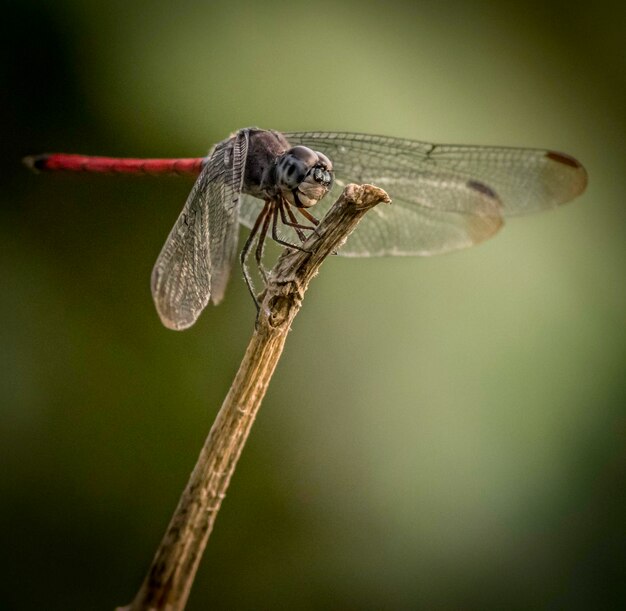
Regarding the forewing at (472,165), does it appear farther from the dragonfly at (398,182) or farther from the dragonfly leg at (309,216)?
the dragonfly leg at (309,216)

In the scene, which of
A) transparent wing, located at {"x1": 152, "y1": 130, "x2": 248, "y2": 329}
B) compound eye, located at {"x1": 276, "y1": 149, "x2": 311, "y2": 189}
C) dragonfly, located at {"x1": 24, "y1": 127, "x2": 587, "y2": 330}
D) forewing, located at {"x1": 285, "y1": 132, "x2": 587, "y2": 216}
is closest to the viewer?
transparent wing, located at {"x1": 152, "y1": 130, "x2": 248, "y2": 329}

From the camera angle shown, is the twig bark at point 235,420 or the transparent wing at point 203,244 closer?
the twig bark at point 235,420

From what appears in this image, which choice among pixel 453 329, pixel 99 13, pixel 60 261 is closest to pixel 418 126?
pixel 453 329

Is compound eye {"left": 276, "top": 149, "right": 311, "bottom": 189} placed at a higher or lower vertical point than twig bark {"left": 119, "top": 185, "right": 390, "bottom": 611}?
higher

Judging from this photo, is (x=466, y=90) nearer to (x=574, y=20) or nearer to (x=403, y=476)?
Result: (x=574, y=20)

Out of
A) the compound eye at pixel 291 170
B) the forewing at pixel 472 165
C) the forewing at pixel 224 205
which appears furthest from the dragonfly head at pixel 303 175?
the forewing at pixel 472 165

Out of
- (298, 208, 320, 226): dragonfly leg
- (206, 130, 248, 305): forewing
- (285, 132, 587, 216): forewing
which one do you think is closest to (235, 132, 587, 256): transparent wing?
(285, 132, 587, 216): forewing

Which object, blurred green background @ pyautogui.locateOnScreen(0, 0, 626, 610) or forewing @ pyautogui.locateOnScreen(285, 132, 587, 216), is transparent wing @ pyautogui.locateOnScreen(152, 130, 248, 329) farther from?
blurred green background @ pyautogui.locateOnScreen(0, 0, 626, 610)

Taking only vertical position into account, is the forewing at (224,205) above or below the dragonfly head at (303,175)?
below
